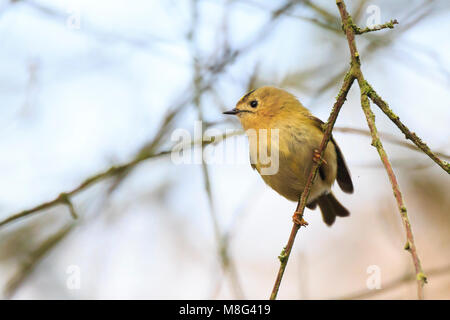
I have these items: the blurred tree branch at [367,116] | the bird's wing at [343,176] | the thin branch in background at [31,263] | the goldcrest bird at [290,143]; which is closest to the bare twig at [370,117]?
the blurred tree branch at [367,116]

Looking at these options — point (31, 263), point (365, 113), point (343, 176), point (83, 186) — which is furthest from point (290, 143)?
point (31, 263)

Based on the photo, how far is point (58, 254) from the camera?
4.79m

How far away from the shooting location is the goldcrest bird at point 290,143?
335 cm

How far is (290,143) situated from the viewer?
3.35 meters

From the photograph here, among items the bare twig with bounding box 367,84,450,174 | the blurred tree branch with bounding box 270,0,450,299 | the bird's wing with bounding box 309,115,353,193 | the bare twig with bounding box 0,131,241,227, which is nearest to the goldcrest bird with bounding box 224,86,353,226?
the bird's wing with bounding box 309,115,353,193

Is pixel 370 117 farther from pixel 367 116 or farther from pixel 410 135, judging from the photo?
pixel 410 135

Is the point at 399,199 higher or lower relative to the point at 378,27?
lower

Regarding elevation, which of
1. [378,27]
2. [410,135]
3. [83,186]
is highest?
[378,27]

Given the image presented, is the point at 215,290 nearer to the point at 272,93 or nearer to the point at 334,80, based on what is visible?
the point at 272,93

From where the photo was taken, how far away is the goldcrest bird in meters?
3.35

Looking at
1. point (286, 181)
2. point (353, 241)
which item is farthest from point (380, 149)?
point (353, 241)

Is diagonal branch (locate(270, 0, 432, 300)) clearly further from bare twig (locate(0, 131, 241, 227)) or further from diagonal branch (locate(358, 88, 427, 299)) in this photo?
bare twig (locate(0, 131, 241, 227))

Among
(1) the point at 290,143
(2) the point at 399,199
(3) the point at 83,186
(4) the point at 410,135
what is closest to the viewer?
(2) the point at 399,199

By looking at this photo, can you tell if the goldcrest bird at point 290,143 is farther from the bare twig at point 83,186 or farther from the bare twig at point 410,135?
the bare twig at point 410,135
